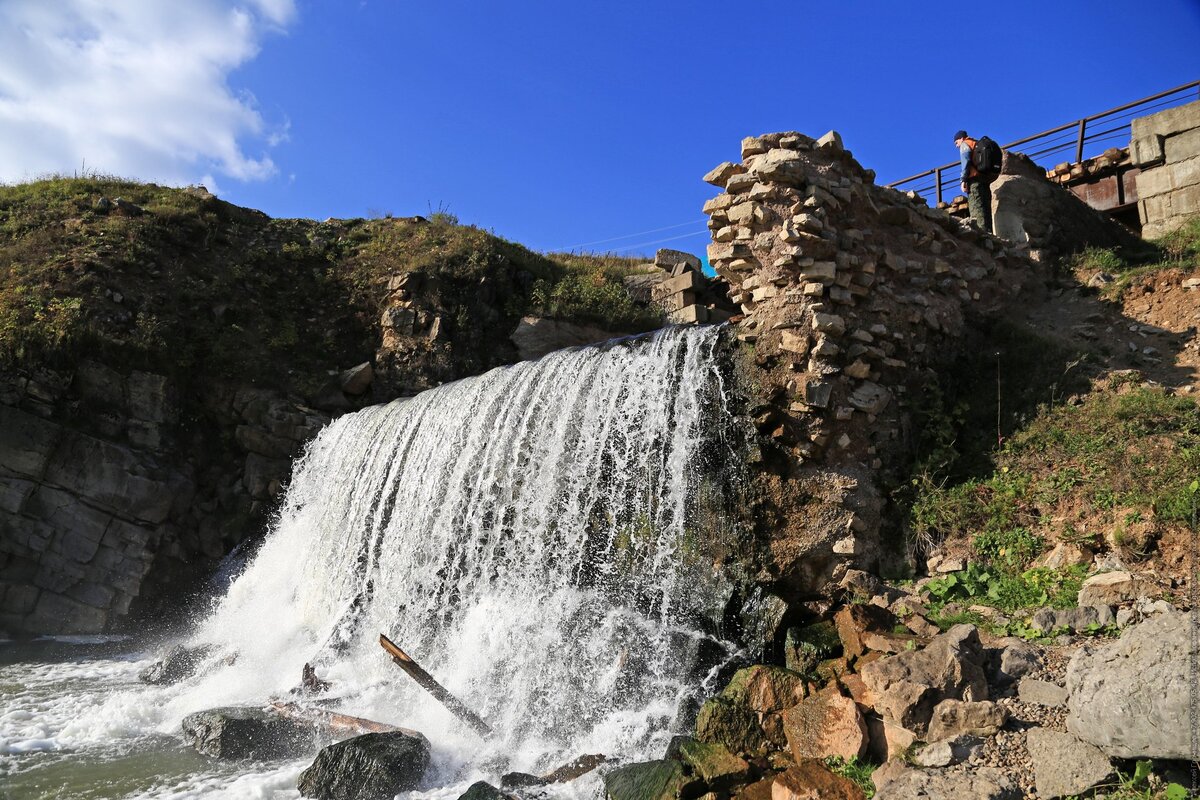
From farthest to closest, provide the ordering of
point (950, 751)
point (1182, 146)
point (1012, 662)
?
point (1182, 146), point (1012, 662), point (950, 751)

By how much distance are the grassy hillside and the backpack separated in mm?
7142

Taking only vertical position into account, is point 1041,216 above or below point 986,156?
below

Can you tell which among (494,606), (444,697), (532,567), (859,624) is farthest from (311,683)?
(859,624)

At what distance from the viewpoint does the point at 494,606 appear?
754 cm

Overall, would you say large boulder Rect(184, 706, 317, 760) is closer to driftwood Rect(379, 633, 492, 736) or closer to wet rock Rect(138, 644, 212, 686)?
driftwood Rect(379, 633, 492, 736)

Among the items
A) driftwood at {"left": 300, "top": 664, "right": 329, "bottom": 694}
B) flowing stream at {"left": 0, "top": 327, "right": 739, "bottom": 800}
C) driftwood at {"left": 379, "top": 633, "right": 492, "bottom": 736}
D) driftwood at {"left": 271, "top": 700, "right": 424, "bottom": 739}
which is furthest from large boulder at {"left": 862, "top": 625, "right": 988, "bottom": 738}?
driftwood at {"left": 300, "top": 664, "right": 329, "bottom": 694}

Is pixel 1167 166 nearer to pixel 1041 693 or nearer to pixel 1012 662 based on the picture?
pixel 1012 662

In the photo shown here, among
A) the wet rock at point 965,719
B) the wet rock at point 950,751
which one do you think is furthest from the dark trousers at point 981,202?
the wet rock at point 950,751

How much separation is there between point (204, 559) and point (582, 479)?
25.4 feet

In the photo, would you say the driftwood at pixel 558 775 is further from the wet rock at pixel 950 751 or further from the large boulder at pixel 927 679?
the wet rock at pixel 950 751

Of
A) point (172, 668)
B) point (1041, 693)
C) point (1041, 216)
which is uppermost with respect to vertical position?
point (1041, 216)

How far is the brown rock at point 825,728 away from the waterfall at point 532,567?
3.47 feet

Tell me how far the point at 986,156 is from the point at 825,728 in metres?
8.64

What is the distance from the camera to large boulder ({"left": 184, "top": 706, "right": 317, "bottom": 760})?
631 centimetres
